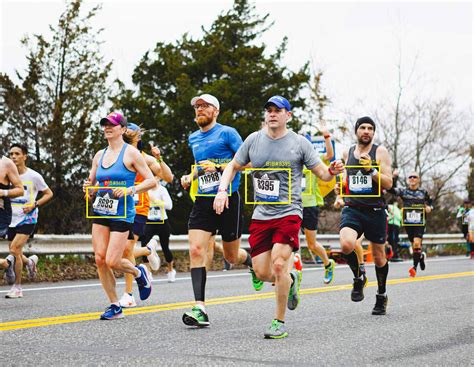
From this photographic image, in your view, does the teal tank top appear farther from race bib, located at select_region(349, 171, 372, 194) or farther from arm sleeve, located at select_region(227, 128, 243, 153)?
race bib, located at select_region(349, 171, 372, 194)

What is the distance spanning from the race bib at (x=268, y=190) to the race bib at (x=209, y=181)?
0.88 m

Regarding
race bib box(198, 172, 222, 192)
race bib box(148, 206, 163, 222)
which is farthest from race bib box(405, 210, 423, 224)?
race bib box(198, 172, 222, 192)

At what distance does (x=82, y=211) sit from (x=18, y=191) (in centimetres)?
1225

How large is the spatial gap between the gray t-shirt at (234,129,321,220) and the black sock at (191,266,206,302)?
3.25 feet

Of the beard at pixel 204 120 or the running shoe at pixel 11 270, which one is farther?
the running shoe at pixel 11 270

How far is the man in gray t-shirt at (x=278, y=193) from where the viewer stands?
21.7 ft

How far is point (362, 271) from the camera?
29.7ft

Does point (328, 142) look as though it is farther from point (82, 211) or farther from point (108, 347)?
point (82, 211)

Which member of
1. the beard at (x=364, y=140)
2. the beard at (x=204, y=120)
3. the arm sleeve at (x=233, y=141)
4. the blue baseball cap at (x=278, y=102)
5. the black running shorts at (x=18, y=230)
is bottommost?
the black running shorts at (x=18, y=230)

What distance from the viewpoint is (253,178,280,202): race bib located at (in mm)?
6660

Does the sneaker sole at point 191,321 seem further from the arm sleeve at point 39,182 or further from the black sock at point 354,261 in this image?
the arm sleeve at point 39,182

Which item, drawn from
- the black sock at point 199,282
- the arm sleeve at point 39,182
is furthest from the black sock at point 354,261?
the arm sleeve at point 39,182

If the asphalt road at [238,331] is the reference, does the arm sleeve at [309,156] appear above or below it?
above

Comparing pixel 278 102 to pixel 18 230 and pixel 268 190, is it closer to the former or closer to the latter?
pixel 268 190
